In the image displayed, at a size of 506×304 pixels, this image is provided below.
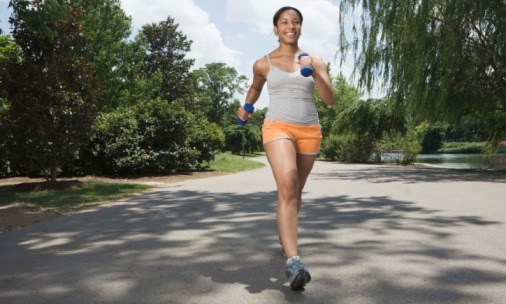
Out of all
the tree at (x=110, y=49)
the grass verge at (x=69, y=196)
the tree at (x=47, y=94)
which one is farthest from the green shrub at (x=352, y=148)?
the tree at (x=47, y=94)

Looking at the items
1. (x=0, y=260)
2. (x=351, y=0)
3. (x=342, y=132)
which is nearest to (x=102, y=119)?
(x=351, y=0)

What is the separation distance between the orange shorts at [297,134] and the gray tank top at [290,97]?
0.13 feet

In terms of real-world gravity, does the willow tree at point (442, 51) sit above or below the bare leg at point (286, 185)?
above

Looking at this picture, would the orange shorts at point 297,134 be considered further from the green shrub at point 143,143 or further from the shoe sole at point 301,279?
the green shrub at point 143,143

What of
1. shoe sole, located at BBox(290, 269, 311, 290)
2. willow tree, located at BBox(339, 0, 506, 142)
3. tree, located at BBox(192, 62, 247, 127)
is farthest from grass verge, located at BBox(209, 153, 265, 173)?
tree, located at BBox(192, 62, 247, 127)

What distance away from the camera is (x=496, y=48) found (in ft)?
51.7

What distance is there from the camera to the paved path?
123 inches

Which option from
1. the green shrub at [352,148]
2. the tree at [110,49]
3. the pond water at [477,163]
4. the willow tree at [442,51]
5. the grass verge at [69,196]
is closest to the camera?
the grass verge at [69,196]

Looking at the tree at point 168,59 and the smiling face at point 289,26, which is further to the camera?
the tree at point 168,59

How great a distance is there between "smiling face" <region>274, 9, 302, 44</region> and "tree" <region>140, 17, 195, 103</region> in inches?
1839

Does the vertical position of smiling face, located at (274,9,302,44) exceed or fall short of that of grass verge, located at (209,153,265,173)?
it exceeds it

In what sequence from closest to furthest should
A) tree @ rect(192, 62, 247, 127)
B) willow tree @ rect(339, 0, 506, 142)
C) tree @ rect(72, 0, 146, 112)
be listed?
willow tree @ rect(339, 0, 506, 142), tree @ rect(72, 0, 146, 112), tree @ rect(192, 62, 247, 127)

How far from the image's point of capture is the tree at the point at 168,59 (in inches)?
1959

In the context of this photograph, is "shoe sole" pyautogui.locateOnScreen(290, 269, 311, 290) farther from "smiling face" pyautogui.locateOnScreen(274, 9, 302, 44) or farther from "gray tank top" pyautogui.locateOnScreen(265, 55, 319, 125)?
"smiling face" pyautogui.locateOnScreen(274, 9, 302, 44)
